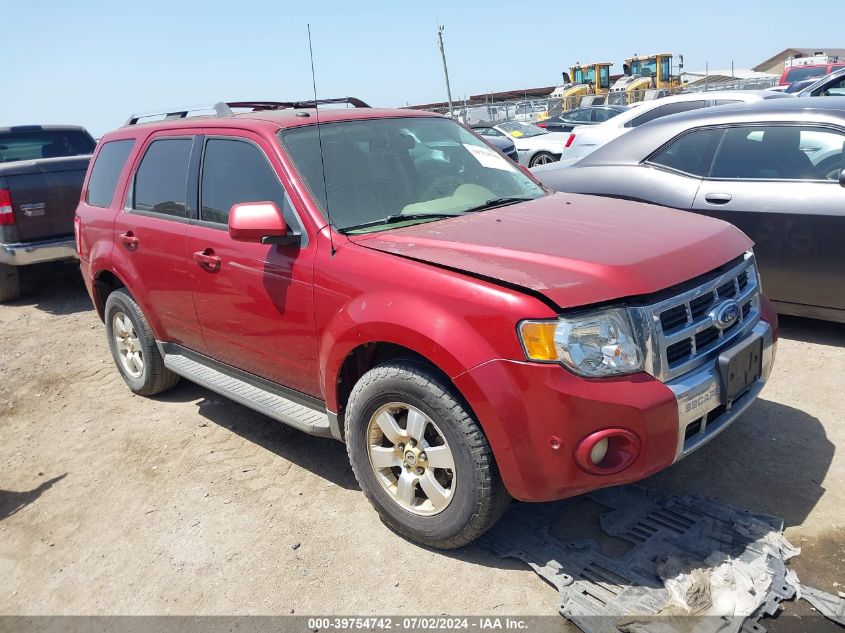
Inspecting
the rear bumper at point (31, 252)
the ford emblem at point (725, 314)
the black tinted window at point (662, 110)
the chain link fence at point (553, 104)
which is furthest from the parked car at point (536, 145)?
the ford emblem at point (725, 314)

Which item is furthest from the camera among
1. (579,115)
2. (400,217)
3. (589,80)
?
(589,80)

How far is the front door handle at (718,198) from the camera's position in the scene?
5.05 metres

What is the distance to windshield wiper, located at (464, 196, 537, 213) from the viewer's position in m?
3.70

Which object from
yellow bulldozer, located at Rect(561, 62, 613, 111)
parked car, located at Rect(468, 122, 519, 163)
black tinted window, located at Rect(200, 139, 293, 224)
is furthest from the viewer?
yellow bulldozer, located at Rect(561, 62, 613, 111)

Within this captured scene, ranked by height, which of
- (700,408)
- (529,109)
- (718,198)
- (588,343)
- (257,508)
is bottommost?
(257,508)

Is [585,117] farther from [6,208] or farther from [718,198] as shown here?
[6,208]

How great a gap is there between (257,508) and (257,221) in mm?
1467

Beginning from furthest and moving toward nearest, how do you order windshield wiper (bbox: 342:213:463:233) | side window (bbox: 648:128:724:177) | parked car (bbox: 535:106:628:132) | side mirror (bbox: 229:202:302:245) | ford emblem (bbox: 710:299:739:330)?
parked car (bbox: 535:106:628:132) → side window (bbox: 648:128:724:177) → windshield wiper (bbox: 342:213:463:233) → side mirror (bbox: 229:202:302:245) → ford emblem (bbox: 710:299:739:330)

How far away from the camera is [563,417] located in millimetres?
2531

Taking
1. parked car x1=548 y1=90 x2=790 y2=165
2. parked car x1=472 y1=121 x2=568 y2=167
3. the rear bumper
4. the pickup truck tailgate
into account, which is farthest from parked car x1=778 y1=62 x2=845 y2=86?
the rear bumper

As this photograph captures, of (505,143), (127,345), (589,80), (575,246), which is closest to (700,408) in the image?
(575,246)

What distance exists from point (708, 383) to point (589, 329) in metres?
0.58

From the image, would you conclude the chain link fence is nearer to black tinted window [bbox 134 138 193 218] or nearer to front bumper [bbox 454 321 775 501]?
black tinted window [bbox 134 138 193 218]

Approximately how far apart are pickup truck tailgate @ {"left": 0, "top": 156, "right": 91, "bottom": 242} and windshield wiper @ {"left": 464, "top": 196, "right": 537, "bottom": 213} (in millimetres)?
6150
